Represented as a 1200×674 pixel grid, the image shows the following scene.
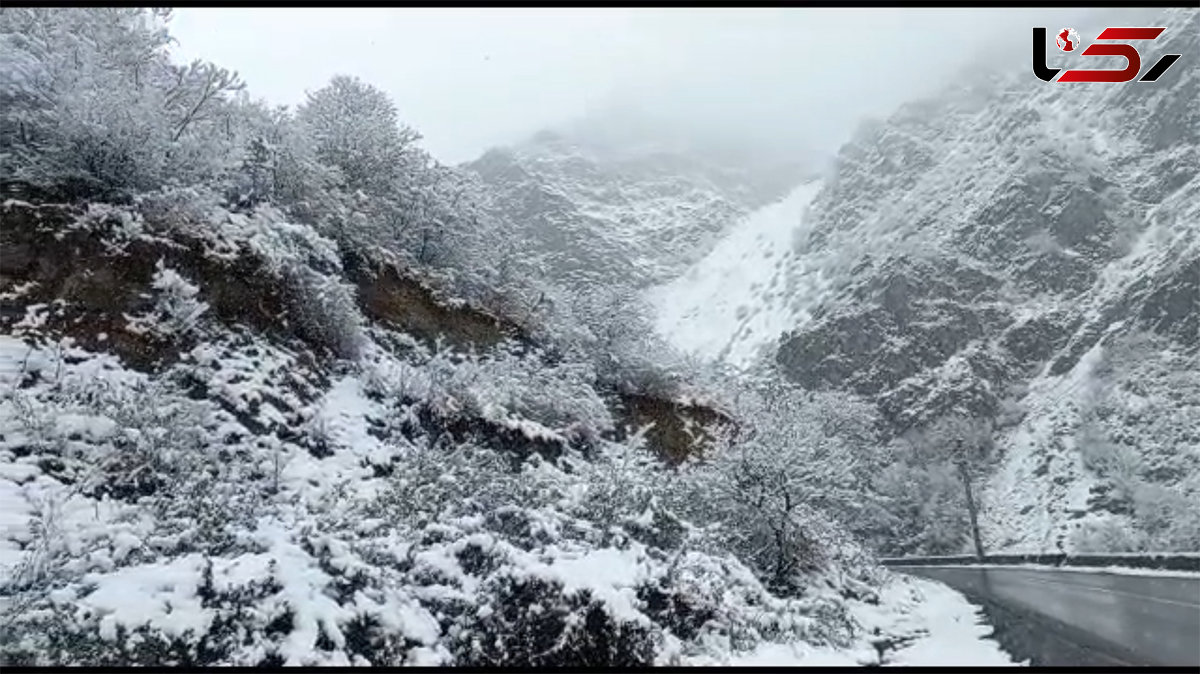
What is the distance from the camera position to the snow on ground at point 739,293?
117312 millimetres

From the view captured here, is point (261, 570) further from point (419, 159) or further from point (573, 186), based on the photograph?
point (573, 186)

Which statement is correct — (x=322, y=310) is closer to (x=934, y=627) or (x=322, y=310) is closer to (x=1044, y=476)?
(x=934, y=627)

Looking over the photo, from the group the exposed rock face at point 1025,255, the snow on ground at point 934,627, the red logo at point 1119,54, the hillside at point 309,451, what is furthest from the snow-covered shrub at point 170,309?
the red logo at point 1119,54

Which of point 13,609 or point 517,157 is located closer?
point 13,609

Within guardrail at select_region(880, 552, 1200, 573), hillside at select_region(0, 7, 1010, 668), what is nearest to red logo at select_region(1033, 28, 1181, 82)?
guardrail at select_region(880, 552, 1200, 573)

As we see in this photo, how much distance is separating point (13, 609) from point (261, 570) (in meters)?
1.93

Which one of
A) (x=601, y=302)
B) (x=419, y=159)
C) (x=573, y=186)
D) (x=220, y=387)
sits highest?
(x=573, y=186)

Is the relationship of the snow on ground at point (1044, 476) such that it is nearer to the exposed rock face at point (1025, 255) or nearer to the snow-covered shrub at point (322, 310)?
the exposed rock face at point (1025, 255)

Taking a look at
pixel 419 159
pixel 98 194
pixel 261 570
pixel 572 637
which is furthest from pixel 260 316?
pixel 419 159

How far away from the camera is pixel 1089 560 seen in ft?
83.6

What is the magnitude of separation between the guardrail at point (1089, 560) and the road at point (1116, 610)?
0.64 metres

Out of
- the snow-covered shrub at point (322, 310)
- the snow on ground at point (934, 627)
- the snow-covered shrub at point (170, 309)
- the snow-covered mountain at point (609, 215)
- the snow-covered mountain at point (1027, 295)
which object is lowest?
the snow on ground at point (934, 627)

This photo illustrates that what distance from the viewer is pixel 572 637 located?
28.6 ft

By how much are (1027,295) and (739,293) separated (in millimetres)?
44100
